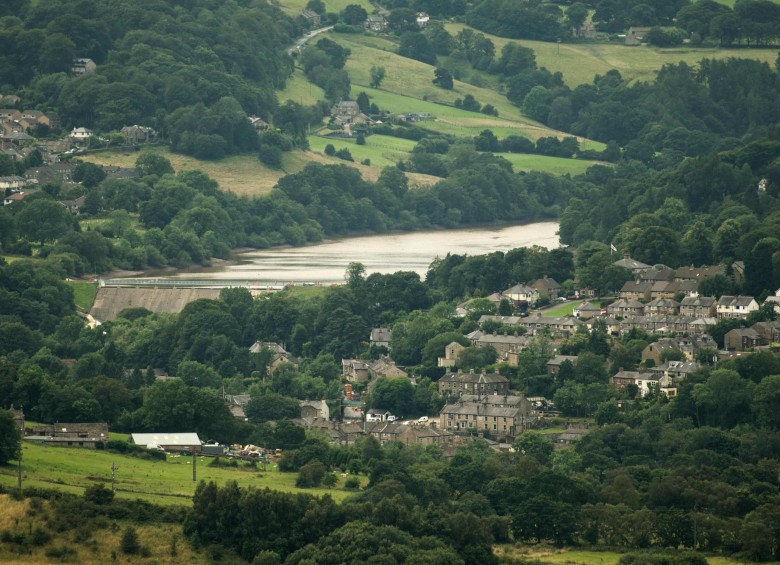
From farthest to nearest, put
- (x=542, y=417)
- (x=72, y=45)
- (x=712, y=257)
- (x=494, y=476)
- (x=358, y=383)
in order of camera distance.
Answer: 1. (x=72, y=45)
2. (x=712, y=257)
3. (x=358, y=383)
4. (x=542, y=417)
5. (x=494, y=476)

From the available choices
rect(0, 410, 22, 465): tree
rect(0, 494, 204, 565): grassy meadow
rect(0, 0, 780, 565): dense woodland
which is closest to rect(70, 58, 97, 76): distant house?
rect(0, 0, 780, 565): dense woodland

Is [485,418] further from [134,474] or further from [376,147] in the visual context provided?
[376,147]

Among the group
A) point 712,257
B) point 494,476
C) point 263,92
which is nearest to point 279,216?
point 263,92

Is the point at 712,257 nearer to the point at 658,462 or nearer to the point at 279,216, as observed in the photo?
the point at 658,462

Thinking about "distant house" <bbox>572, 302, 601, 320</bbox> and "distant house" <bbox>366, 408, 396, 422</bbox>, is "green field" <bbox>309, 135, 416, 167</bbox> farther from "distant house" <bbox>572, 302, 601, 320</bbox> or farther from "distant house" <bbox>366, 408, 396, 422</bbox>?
"distant house" <bbox>366, 408, 396, 422</bbox>

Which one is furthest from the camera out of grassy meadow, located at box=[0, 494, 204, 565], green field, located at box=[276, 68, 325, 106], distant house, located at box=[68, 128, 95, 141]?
green field, located at box=[276, 68, 325, 106]

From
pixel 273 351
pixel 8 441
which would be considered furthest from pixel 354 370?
pixel 8 441

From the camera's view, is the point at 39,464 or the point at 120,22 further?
the point at 120,22
